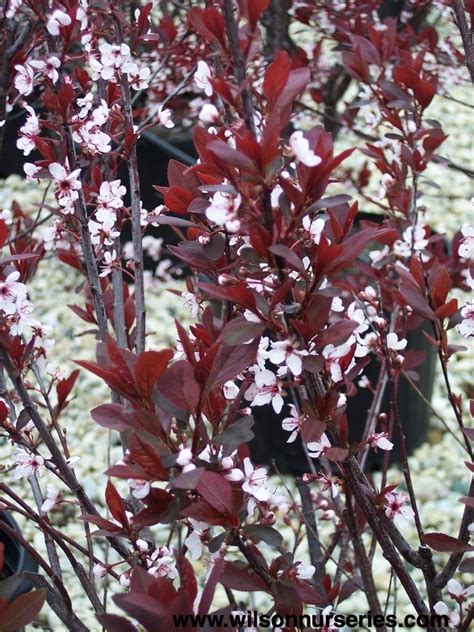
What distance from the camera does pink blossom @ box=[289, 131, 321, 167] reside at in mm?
711

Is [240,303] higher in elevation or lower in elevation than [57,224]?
lower

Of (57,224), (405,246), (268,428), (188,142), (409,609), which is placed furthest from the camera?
(188,142)

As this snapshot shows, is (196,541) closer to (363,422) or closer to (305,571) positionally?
(305,571)

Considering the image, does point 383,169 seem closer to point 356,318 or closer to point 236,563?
point 356,318

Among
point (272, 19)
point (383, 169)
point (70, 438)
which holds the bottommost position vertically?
point (70, 438)

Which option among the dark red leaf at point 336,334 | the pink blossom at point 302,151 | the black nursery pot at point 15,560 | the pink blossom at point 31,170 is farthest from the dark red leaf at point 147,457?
the black nursery pot at point 15,560

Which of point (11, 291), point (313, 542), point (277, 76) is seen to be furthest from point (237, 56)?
point (313, 542)

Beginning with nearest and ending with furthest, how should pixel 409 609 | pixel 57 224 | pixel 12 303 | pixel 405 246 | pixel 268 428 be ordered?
pixel 12 303 → pixel 57 224 → pixel 405 246 → pixel 409 609 → pixel 268 428

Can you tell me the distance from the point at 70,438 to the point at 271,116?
2.39 meters

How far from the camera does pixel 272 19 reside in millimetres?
2752

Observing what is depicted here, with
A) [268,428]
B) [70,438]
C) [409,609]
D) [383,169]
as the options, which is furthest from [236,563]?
[70,438]

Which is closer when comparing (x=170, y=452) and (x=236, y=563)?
(x=170, y=452)

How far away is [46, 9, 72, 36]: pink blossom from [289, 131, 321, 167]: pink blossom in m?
0.55

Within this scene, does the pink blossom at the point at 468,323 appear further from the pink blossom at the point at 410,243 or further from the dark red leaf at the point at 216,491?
the pink blossom at the point at 410,243
